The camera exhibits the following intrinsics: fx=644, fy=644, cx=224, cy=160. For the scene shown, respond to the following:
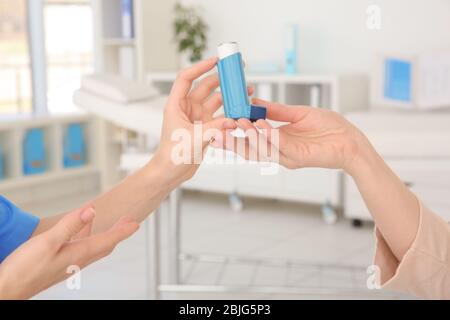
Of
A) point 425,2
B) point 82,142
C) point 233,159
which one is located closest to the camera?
point 233,159

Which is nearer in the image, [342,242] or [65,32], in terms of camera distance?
[342,242]

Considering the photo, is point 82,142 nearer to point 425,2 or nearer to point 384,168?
point 425,2

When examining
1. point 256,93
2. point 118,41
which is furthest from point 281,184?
point 118,41

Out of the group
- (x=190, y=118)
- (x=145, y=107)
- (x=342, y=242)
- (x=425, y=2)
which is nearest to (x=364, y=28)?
(x=425, y=2)

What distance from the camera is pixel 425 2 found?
3434 millimetres

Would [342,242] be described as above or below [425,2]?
below

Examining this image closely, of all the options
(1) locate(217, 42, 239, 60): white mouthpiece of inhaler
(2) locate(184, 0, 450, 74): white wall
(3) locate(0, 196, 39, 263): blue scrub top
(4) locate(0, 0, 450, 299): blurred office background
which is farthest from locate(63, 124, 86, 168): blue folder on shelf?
(1) locate(217, 42, 239, 60): white mouthpiece of inhaler

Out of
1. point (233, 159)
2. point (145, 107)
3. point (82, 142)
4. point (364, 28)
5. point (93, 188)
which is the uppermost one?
point (364, 28)

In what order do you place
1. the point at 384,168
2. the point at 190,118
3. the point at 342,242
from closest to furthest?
the point at 384,168 → the point at 190,118 → the point at 342,242

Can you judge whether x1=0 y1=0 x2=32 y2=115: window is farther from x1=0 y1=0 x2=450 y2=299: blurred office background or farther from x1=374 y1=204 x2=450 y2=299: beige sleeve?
x1=374 y1=204 x2=450 y2=299: beige sleeve

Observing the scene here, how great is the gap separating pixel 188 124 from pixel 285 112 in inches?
5.5

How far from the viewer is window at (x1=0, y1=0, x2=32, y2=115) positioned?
434cm

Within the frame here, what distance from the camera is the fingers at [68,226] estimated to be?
67 cm
